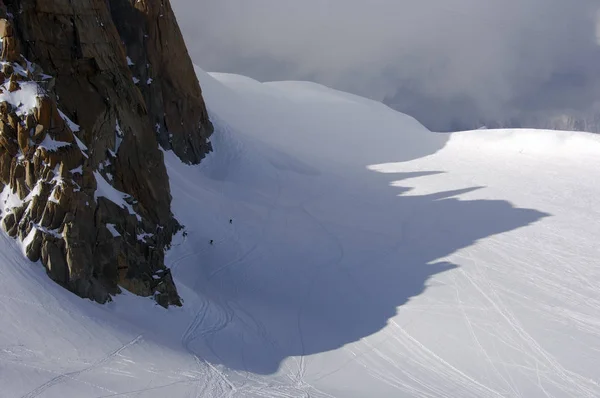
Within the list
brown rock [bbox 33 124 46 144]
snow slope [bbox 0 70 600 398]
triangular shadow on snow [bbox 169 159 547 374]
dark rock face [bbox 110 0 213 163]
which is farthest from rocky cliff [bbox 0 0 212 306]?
dark rock face [bbox 110 0 213 163]

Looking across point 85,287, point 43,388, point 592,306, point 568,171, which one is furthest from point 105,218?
point 568,171

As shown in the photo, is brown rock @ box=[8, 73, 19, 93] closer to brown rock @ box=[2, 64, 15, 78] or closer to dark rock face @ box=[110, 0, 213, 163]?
brown rock @ box=[2, 64, 15, 78]

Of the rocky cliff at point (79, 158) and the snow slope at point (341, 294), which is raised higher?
the rocky cliff at point (79, 158)

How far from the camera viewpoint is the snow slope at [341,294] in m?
14.1

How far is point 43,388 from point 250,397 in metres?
4.26

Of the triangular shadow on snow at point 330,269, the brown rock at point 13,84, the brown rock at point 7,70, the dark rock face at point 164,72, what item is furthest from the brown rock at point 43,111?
the dark rock face at point 164,72

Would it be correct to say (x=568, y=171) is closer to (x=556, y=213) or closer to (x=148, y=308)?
(x=556, y=213)

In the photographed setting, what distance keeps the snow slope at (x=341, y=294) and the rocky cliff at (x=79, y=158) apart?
27.6 inches

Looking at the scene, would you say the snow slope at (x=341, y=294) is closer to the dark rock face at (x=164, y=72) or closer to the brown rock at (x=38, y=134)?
the dark rock face at (x=164, y=72)

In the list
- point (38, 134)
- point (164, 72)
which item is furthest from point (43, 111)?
point (164, 72)

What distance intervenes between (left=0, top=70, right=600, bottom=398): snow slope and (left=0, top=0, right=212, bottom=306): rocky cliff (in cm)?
70

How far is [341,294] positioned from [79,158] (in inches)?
373

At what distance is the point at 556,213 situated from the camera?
28.9 metres

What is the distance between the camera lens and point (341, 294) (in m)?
20.9
